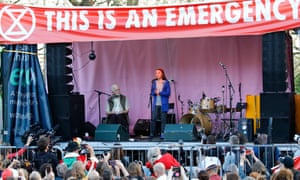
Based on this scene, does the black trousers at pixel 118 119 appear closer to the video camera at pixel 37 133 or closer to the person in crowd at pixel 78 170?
the video camera at pixel 37 133

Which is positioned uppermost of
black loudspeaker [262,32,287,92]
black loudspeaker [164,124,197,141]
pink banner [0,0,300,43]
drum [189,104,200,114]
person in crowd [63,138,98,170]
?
pink banner [0,0,300,43]

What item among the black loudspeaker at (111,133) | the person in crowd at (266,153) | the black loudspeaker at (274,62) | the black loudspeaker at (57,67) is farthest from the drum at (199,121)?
the person in crowd at (266,153)

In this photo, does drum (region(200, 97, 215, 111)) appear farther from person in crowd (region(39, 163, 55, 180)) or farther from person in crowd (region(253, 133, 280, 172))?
person in crowd (region(39, 163, 55, 180))

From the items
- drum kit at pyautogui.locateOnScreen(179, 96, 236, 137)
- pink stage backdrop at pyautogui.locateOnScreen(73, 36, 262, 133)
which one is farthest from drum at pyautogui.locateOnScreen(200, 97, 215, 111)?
pink stage backdrop at pyautogui.locateOnScreen(73, 36, 262, 133)

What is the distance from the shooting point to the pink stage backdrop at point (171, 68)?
1619cm

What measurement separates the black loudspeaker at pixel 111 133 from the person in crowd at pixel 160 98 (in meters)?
0.93

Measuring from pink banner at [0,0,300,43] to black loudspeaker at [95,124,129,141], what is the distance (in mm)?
1892

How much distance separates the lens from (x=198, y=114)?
1526cm

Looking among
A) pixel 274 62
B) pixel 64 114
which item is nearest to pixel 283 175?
pixel 274 62

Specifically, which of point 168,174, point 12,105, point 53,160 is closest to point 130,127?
point 12,105

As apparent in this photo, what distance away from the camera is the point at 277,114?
13516 mm

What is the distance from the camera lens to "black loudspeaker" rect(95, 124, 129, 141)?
14.5 meters

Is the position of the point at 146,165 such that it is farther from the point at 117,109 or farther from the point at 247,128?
the point at 117,109

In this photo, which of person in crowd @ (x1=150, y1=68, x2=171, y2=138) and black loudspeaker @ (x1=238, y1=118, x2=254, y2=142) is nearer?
black loudspeaker @ (x1=238, y1=118, x2=254, y2=142)
